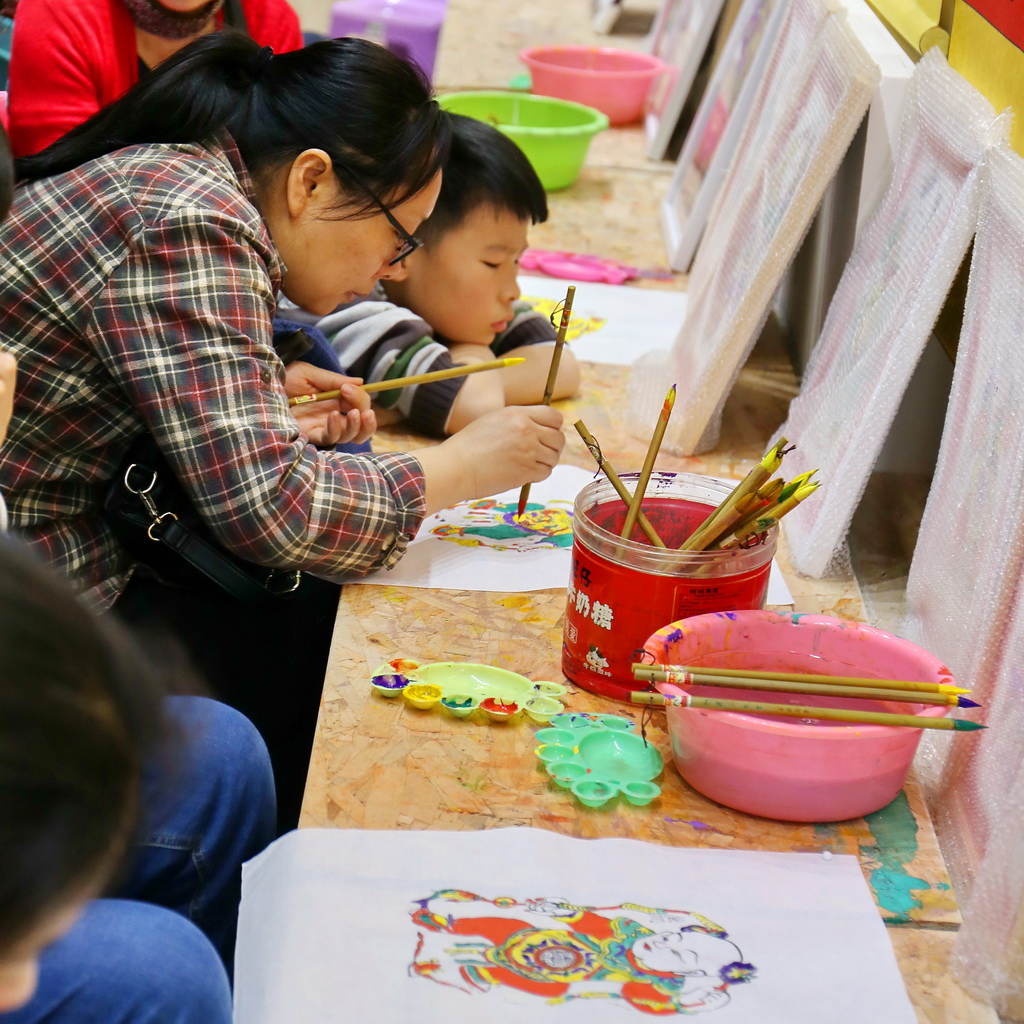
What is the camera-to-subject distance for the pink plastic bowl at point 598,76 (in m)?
3.02

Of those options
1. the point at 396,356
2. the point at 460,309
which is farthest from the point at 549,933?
the point at 460,309

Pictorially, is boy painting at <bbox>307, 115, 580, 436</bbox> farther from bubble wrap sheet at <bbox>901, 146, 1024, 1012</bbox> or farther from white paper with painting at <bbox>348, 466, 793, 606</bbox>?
bubble wrap sheet at <bbox>901, 146, 1024, 1012</bbox>

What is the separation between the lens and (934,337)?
144cm

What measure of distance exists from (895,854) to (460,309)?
1.05 m

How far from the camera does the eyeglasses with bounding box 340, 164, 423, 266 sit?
1270 mm

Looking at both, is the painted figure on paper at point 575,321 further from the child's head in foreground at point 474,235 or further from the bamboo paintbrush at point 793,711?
the bamboo paintbrush at point 793,711

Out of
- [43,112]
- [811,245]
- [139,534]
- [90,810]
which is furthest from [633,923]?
[43,112]

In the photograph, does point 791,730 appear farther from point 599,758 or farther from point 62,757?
point 62,757

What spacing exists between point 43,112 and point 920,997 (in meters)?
1.77

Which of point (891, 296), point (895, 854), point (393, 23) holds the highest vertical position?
point (891, 296)

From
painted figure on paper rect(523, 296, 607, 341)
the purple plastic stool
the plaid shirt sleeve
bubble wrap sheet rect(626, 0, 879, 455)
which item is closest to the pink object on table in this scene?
painted figure on paper rect(523, 296, 607, 341)

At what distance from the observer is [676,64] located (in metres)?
3.02

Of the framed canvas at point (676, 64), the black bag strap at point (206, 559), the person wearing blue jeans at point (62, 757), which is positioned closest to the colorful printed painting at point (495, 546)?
the black bag strap at point (206, 559)

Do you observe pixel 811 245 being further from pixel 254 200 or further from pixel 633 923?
pixel 633 923
